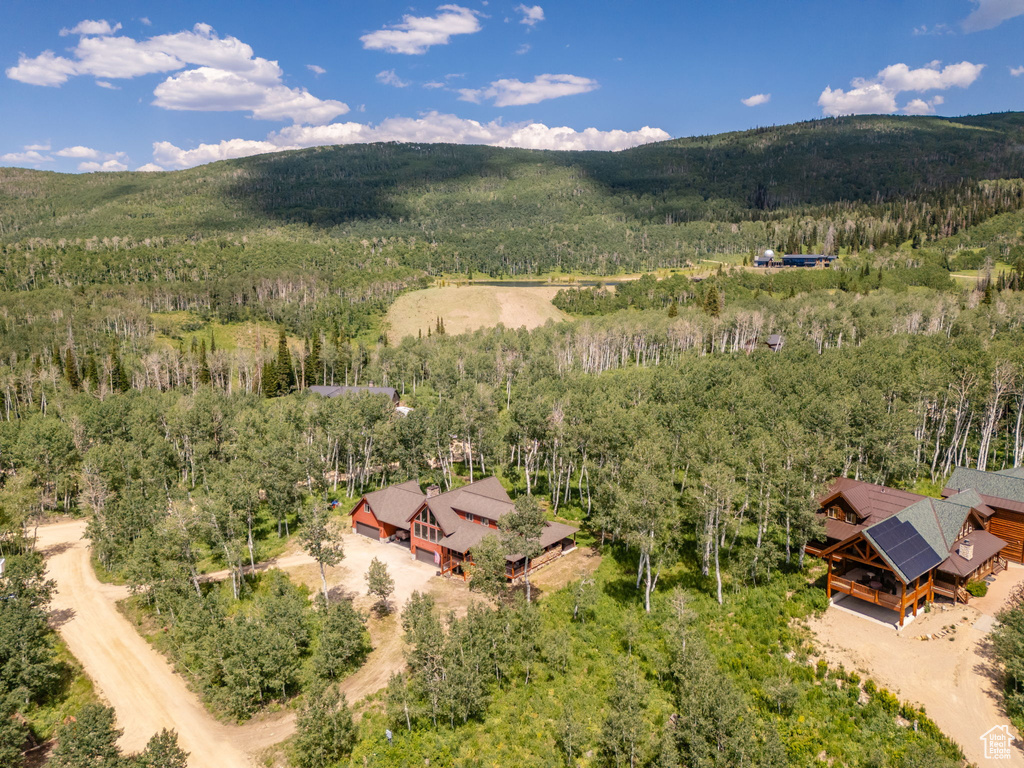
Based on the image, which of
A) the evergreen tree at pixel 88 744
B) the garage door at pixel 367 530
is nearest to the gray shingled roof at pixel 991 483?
the garage door at pixel 367 530

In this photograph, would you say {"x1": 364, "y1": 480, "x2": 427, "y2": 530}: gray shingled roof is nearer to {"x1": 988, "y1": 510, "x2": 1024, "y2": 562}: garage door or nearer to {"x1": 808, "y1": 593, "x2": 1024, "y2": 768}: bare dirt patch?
{"x1": 808, "y1": 593, "x2": 1024, "y2": 768}: bare dirt patch

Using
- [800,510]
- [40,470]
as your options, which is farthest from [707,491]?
[40,470]

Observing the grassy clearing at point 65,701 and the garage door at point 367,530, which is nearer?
the grassy clearing at point 65,701

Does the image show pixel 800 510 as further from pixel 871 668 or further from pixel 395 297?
pixel 395 297

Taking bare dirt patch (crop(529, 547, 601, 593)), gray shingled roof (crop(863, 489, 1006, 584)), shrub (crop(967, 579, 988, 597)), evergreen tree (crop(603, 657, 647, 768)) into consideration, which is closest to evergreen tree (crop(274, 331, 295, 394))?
bare dirt patch (crop(529, 547, 601, 593))

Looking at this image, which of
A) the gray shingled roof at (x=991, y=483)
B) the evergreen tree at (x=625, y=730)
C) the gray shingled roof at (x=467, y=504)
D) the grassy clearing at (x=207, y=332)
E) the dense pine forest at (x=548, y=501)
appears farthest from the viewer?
the grassy clearing at (x=207, y=332)

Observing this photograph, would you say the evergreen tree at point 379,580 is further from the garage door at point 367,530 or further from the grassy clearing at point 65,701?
the grassy clearing at point 65,701
